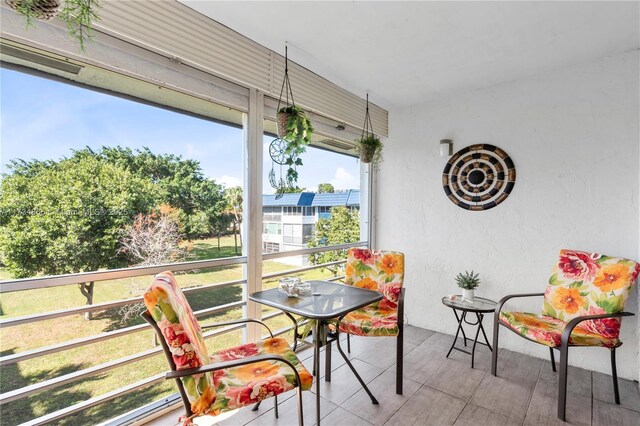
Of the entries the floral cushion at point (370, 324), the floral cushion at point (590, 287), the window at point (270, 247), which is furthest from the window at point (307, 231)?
the floral cushion at point (590, 287)

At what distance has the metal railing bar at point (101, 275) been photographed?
1515mm

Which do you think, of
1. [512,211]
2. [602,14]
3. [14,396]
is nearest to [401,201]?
[512,211]

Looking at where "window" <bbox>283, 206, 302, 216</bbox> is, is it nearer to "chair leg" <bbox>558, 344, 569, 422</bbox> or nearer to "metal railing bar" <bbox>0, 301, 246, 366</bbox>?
"metal railing bar" <bbox>0, 301, 246, 366</bbox>

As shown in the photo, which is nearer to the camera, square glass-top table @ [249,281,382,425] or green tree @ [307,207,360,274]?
square glass-top table @ [249,281,382,425]

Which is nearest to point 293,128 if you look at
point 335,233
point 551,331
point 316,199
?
point 316,199

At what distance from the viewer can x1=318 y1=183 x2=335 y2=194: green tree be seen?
3.47m

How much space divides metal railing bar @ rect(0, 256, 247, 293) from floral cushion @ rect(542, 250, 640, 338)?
107 inches

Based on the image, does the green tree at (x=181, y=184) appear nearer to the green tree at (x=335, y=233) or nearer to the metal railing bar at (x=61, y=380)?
the metal railing bar at (x=61, y=380)

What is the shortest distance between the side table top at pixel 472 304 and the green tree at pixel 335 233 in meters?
1.38

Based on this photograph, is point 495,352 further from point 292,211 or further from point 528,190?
point 292,211

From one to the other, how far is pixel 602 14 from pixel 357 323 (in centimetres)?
264

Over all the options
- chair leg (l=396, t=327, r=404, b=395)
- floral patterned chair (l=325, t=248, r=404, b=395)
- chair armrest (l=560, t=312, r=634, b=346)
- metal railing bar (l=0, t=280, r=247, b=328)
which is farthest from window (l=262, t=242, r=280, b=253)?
chair armrest (l=560, t=312, r=634, b=346)

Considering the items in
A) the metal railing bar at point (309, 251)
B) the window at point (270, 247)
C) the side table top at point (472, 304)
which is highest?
the window at point (270, 247)

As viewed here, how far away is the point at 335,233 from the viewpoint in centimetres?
369
